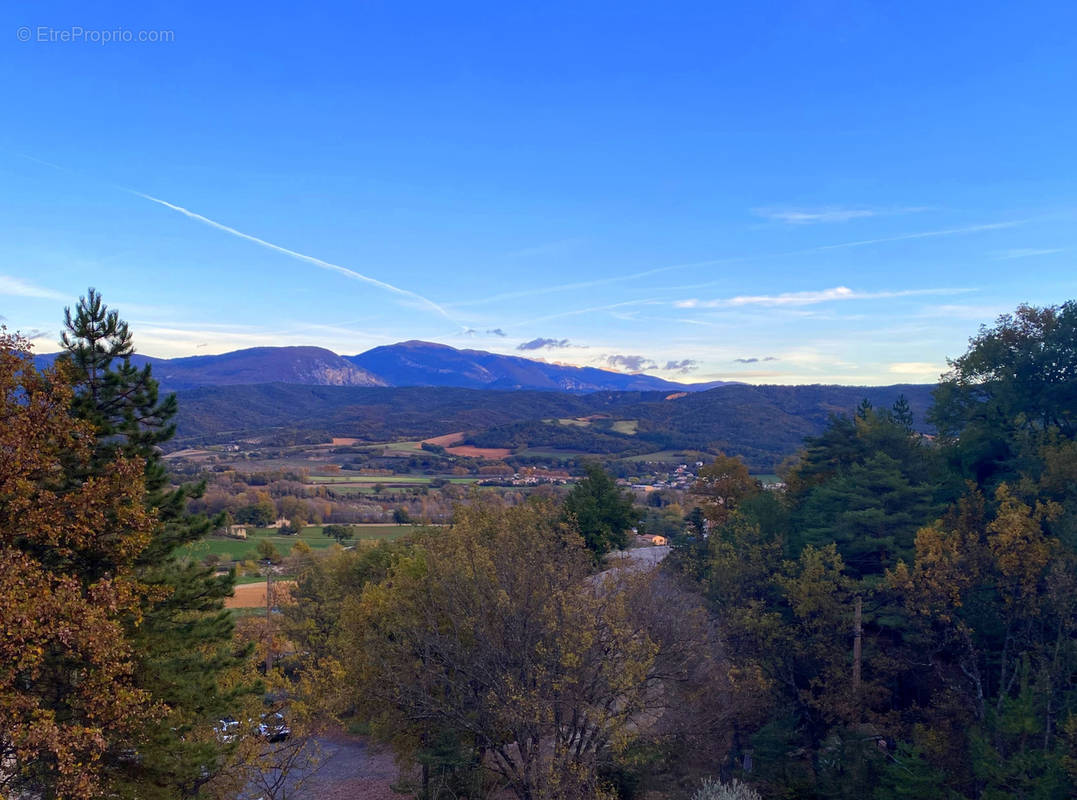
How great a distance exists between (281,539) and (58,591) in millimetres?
74513

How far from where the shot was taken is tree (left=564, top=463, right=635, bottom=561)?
40.9m

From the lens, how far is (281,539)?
7975 cm

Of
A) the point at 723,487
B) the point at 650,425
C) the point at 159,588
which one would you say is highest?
the point at 159,588

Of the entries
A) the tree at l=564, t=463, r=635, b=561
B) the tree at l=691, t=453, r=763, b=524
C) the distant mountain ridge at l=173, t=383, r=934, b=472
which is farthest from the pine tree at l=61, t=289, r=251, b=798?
the distant mountain ridge at l=173, t=383, r=934, b=472

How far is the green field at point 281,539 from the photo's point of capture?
6788 centimetres

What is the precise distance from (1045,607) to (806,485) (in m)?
17.6

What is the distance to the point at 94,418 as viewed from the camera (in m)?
13.3

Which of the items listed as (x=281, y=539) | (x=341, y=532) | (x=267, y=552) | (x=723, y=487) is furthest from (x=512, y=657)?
(x=281, y=539)

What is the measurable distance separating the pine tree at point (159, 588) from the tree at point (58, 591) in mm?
707

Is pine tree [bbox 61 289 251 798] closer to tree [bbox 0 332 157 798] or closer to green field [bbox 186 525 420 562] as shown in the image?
tree [bbox 0 332 157 798]

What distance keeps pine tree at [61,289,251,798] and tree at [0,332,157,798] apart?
71 cm

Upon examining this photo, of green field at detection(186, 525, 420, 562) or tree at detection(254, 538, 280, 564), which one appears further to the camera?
green field at detection(186, 525, 420, 562)

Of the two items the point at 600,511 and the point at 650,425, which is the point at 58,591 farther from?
the point at 650,425

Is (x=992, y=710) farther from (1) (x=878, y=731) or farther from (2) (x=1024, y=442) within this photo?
(2) (x=1024, y=442)
